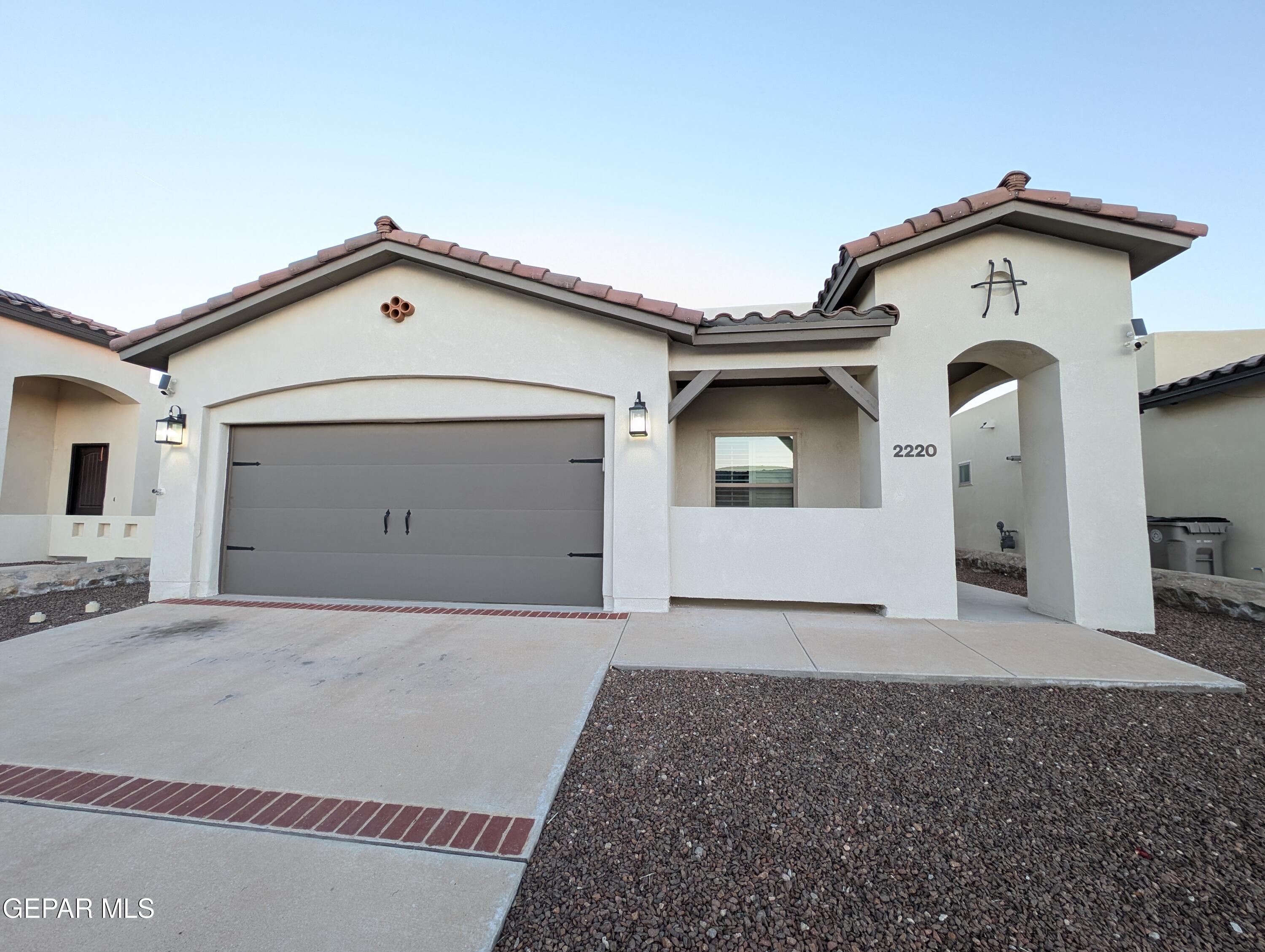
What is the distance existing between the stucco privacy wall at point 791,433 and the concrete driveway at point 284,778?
12.4ft

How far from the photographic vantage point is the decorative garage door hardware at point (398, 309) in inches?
229

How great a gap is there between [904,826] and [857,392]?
4.31 meters

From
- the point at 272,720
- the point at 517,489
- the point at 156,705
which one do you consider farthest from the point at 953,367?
the point at 156,705

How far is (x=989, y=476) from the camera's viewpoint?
35.2ft

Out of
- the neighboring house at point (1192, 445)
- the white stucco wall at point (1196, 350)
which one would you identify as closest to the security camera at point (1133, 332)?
the neighboring house at point (1192, 445)

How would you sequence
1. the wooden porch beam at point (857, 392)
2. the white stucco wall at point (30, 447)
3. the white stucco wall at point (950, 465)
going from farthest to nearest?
the white stucco wall at point (30, 447) → the wooden porch beam at point (857, 392) → the white stucco wall at point (950, 465)

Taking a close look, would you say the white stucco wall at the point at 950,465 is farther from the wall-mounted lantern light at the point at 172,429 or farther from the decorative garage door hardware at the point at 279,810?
the wall-mounted lantern light at the point at 172,429

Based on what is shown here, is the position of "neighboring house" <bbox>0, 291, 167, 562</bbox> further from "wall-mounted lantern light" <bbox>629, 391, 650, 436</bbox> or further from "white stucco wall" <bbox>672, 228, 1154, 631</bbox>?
"white stucco wall" <bbox>672, 228, 1154, 631</bbox>

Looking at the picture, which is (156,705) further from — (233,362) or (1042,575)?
(1042,575)

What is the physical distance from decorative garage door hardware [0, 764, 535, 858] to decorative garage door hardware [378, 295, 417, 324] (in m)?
4.81

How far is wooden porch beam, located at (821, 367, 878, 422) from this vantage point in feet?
17.5

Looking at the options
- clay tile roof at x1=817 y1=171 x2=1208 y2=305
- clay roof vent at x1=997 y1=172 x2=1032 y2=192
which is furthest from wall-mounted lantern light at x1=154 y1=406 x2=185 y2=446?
clay roof vent at x1=997 y1=172 x2=1032 y2=192

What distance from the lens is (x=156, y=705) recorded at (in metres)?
3.08

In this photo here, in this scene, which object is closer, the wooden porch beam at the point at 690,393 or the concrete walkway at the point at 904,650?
the concrete walkway at the point at 904,650
